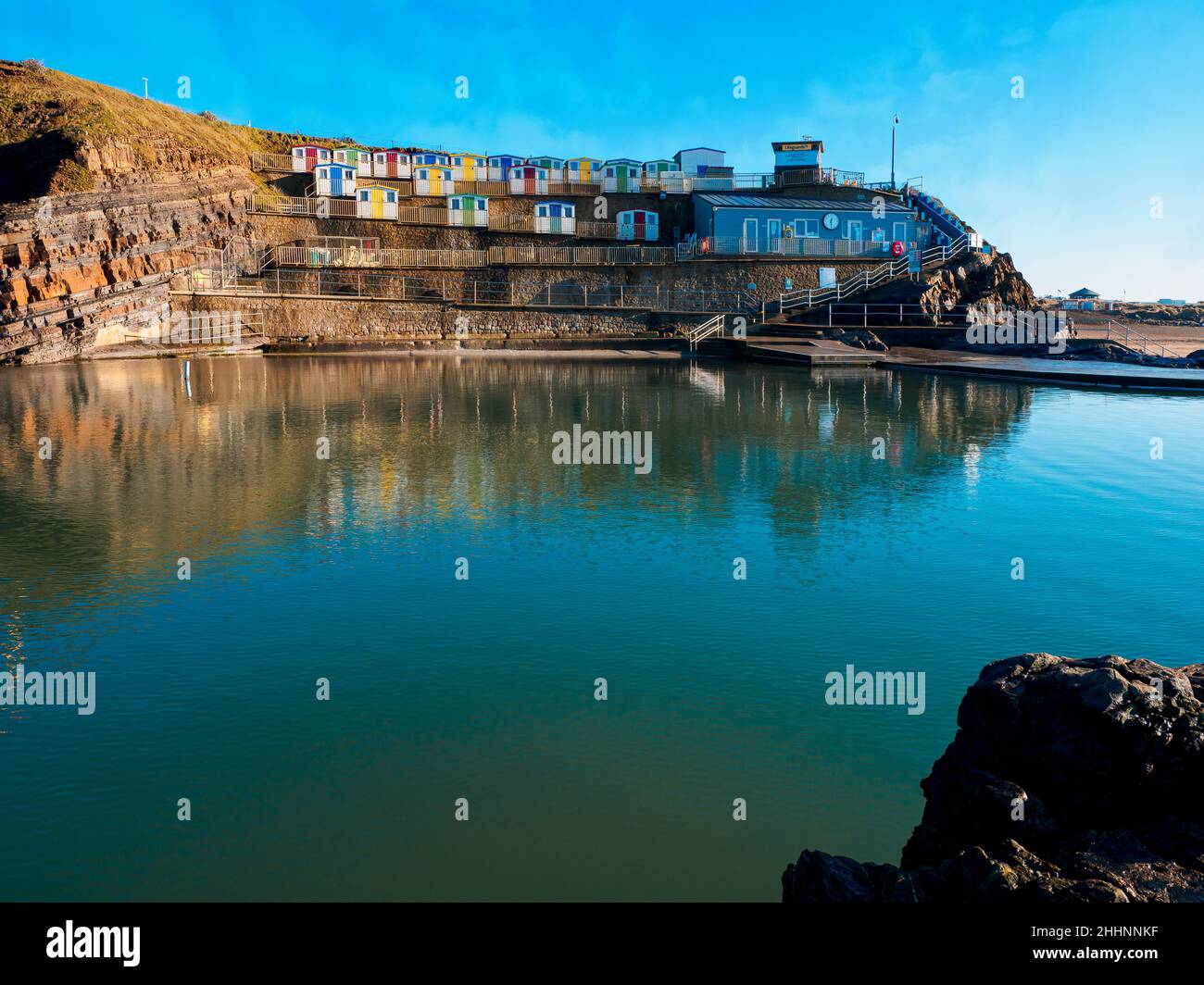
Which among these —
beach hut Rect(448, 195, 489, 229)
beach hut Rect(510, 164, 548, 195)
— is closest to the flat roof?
beach hut Rect(510, 164, 548, 195)

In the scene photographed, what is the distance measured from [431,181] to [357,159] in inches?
242

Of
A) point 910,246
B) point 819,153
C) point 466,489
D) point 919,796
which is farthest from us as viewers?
point 819,153

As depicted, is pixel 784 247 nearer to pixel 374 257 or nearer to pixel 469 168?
pixel 469 168

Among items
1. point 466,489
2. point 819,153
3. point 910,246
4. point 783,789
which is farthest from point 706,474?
point 819,153

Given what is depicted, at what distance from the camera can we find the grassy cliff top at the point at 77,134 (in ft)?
178

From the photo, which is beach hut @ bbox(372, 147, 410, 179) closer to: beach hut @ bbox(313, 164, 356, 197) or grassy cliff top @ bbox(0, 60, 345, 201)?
beach hut @ bbox(313, 164, 356, 197)

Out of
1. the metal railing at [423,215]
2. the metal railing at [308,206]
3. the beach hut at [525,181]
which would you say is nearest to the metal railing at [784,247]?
the beach hut at [525,181]

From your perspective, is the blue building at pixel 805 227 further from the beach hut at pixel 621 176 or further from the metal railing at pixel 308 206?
the metal railing at pixel 308 206

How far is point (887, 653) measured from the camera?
10914 millimetres

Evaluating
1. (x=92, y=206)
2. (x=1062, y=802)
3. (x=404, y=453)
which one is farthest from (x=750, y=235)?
(x=1062, y=802)

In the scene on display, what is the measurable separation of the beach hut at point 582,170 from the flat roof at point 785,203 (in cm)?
890

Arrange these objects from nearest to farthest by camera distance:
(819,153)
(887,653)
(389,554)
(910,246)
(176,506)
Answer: (887,653)
(389,554)
(176,506)
(910,246)
(819,153)
